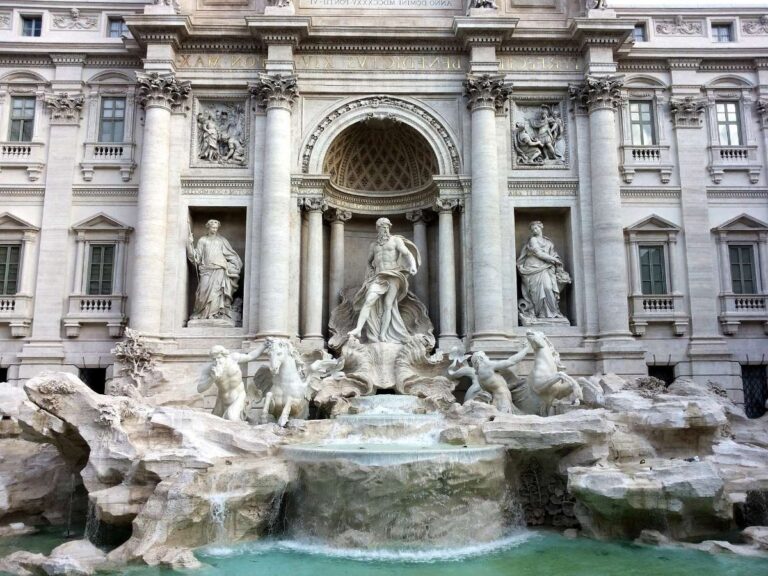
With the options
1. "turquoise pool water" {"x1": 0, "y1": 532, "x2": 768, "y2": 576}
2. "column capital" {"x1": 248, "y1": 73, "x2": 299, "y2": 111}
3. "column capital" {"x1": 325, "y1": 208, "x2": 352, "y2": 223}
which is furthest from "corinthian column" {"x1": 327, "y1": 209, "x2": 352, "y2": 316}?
"turquoise pool water" {"x1": 0, "y1": 532, "x2": 768, "y2": 576}

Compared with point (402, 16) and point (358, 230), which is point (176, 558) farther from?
point (402, 16)

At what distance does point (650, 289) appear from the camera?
19531 millimetres

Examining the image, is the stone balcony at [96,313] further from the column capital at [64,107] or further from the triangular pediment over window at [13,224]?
the column capital at [64,107]

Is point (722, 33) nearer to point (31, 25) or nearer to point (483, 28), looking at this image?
point (483, 28)

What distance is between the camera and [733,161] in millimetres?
20266

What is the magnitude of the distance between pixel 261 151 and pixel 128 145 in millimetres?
4192

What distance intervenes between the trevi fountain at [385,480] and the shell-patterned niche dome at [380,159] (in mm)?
7256

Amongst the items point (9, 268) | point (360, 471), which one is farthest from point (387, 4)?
point (360, 471)

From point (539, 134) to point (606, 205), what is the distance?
3057 mm

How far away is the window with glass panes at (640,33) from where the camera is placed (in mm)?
20906

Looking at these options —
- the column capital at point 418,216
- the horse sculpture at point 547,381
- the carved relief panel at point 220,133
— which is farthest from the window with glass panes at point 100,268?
the horse sculpture at point 547,381

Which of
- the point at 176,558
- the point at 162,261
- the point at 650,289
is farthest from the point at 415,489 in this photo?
the point at 650,289

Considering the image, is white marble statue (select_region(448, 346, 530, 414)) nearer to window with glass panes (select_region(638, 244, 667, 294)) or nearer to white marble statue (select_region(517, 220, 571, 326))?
white marble statue (select_region(517, 220, 571, 326))

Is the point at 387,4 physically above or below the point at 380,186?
A: above
